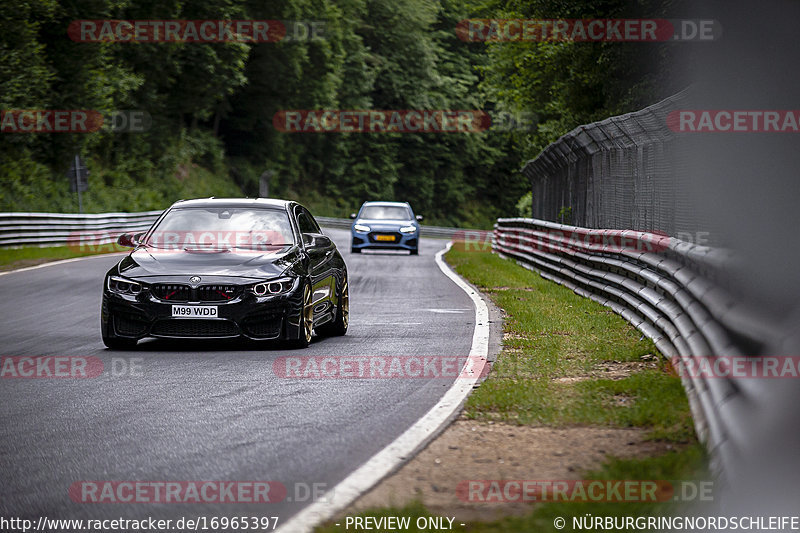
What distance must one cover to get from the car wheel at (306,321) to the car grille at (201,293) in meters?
0.66

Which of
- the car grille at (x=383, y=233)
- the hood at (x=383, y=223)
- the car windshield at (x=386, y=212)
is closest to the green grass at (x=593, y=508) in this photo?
the car grille at (x=383, y=233)

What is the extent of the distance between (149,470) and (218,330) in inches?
188

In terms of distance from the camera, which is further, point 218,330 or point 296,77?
point 296,77

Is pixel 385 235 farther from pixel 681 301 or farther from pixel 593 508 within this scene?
pixel 593 508

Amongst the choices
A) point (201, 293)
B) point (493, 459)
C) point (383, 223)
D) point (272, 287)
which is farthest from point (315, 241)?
point (383, 223)

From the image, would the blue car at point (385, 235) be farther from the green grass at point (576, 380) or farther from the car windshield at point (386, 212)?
the green grass at point (576, 380)

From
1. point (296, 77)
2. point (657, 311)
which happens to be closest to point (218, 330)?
point (657, 311)

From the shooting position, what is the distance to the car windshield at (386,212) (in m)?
33.2

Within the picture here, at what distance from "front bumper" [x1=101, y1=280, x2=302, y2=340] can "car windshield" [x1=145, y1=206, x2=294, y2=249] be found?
109cm

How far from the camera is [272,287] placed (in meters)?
10.5

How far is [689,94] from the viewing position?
10.9m

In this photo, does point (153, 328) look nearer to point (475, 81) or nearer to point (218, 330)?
point (218, 330)

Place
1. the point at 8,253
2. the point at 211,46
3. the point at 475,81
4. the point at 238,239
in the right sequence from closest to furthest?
the point at 238,239, the point at 8,253, the point at 211,46, the point at 475,81

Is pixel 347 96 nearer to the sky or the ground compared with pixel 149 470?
nearer to the sky
